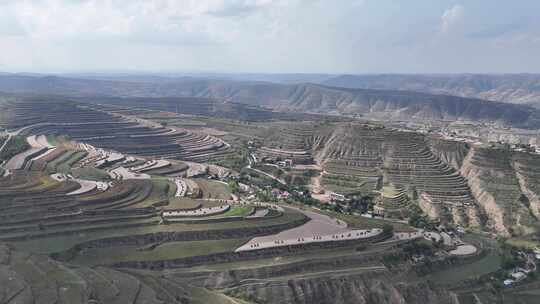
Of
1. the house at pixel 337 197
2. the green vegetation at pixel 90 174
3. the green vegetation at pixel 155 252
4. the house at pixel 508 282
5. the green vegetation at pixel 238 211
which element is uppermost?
the green vegetation at pixel 90 174

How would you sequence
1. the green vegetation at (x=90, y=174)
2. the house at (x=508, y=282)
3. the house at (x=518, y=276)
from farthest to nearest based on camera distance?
the green vegetation at (x=90, y=174), the house at (x=518, y=276), the house at (x=508, y=282)

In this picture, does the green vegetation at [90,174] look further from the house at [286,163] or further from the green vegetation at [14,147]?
the house at [286,163]

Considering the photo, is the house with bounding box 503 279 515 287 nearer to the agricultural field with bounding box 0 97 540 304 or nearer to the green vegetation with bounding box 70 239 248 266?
the agricultural field with bounding box 0 97 540 304

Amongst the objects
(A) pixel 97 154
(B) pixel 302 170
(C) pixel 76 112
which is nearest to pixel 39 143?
(A) pixel 97 154

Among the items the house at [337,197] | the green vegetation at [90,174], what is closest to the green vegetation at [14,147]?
the green vegetation at [90,174]

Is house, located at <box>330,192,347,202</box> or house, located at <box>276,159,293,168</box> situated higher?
house, located at <box>276,159,293,168</box>

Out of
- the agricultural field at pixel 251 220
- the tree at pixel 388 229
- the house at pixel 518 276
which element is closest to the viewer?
the agricultural field at pixel 251 220

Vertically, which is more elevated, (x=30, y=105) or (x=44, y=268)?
(x=30, y=105)

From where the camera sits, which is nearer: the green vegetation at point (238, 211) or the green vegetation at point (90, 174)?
the green vegetation at point (238, 211)

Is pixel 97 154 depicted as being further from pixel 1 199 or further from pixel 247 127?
pixel 247 127

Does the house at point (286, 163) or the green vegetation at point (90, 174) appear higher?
the green vegetation at point (90, 174)

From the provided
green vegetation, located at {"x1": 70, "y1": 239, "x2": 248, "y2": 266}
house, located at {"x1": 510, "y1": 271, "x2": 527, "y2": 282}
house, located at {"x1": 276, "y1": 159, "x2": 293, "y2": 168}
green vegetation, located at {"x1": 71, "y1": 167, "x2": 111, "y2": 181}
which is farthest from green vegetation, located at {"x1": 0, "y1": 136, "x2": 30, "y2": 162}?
house, located at {"x1": 510, "y1": 271, "x2": 527, "y2": 282}
